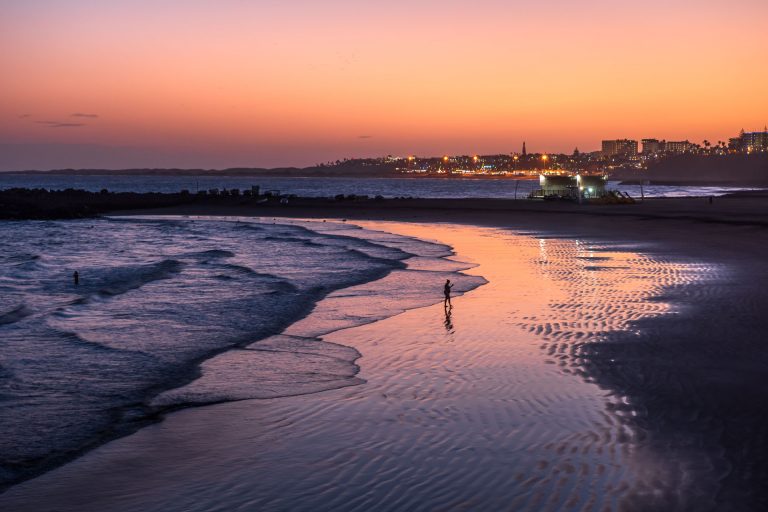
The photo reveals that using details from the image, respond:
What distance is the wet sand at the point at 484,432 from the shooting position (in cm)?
812

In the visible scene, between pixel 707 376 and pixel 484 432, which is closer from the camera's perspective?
pixel 484 432

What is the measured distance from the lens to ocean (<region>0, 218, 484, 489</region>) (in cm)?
1162

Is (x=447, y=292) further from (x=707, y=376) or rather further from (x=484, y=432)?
(x=484, y=432)

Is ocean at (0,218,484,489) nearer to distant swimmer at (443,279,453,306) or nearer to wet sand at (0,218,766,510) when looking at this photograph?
wet sand at (0,218,766,510)

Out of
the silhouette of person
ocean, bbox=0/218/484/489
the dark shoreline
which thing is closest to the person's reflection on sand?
the silhouette of person

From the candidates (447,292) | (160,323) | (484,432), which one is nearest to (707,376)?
(484,432)

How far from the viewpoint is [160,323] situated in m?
19.2

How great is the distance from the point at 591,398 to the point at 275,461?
210 inches

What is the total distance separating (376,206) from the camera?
288 ft

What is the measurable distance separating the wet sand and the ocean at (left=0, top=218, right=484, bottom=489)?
0.88 meters

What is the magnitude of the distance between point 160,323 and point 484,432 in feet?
38.5

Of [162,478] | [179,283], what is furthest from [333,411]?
[179,283]

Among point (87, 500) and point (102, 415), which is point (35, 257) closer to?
point (102, 415)

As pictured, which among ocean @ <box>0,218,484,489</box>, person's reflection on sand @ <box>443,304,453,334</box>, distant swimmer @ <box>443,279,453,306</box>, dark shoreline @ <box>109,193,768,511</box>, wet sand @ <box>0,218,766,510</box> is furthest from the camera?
distant swimmer @ <box>443,279,453,306</box>
